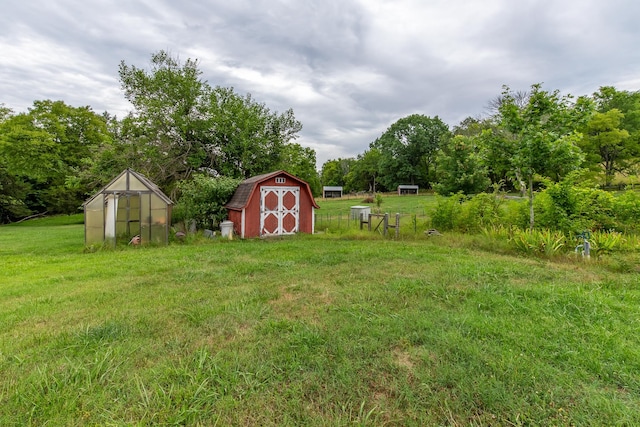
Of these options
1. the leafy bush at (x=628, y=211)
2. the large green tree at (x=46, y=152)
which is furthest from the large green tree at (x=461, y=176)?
the large green tree at (x=46, y=152)

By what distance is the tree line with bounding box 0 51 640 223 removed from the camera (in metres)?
7.41

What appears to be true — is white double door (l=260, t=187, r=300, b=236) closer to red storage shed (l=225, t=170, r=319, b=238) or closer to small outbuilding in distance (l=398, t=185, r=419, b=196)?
red storage shed (l=225, t=170, r=319, b=238)

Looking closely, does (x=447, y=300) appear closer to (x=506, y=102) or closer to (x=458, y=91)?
(x=506, y=102)

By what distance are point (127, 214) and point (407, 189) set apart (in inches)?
1484

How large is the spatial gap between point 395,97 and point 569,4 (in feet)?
31.0

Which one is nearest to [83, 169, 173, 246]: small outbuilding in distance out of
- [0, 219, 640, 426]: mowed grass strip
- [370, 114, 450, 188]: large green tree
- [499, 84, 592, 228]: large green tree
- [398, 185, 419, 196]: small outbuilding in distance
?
[0, 219, 640, 426]: mowed grass strip

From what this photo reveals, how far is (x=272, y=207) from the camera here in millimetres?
10930

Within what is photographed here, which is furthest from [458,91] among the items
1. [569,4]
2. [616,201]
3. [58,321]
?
[58,321]

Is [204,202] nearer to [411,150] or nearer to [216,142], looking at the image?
[216,142]

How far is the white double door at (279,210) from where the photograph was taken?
10738 mm

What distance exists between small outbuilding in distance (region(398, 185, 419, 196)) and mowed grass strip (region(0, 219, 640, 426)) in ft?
121

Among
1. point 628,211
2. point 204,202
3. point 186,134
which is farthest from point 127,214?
point 628,211

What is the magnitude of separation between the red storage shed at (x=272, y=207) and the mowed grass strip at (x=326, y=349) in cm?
540

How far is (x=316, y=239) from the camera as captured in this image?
31.8 ft
